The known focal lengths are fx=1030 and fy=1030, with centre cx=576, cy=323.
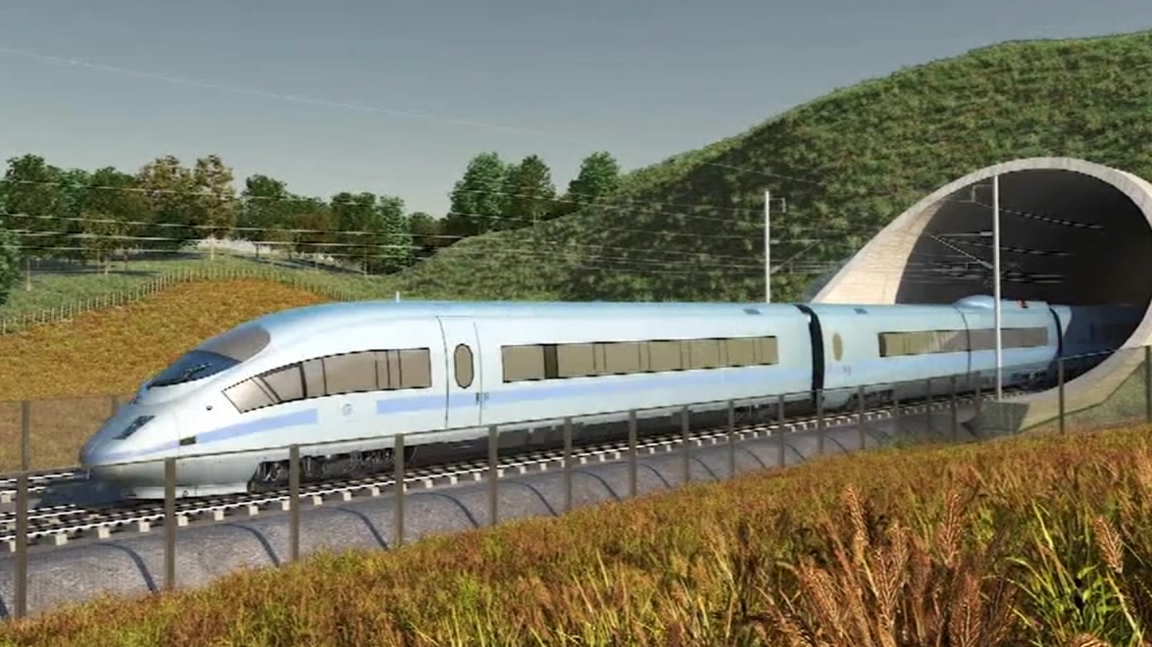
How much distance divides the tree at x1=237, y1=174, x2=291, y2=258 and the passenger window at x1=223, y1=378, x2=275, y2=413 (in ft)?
253

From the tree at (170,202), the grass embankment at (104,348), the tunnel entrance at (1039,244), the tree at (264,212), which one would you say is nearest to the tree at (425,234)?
the tree at (264,212)

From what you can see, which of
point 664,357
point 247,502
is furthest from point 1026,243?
point 247,502

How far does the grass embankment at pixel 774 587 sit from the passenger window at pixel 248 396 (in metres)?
6.48

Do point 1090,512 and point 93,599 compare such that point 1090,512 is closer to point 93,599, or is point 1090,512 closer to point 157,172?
point 93,599

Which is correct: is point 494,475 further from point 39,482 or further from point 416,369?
point 39,482

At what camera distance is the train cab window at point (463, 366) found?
19641 mm

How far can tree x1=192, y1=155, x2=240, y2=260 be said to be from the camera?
84.9 m

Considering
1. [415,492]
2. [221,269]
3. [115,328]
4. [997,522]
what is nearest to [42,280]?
[221,269]

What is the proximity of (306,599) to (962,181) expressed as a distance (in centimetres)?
3828

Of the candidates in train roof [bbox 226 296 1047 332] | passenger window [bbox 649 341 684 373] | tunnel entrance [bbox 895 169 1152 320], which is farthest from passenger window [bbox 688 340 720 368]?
tunnel entrance [bbox 895 169 1152 320]

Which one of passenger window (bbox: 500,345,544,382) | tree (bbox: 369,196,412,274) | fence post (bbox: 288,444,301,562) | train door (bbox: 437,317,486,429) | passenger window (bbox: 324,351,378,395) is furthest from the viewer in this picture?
tree (bbox: 369,196,412,274)

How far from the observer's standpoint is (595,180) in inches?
4835

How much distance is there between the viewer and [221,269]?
72062 millimetres

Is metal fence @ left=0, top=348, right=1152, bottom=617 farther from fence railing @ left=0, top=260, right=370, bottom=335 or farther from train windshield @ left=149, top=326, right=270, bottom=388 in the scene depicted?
fence railing @ left=0, top=260, right=370, bottom=335
